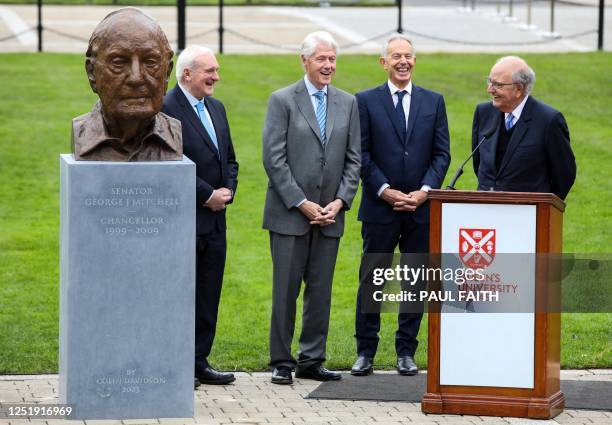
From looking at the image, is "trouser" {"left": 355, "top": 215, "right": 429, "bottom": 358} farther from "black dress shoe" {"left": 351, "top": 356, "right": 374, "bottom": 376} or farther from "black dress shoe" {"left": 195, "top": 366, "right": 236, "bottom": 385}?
"black dress shoe" {"left": 195, "top": 366, "right": 236, "bottom": 385}

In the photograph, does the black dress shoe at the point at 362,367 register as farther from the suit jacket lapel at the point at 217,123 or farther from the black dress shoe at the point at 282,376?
the suit jacket lapel at the point at 217,123

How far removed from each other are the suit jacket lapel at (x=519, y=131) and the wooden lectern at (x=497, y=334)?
741mm

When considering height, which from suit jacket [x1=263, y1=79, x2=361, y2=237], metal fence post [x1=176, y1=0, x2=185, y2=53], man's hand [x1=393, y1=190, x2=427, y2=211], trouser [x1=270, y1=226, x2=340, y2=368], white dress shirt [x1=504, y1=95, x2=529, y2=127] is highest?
metal fence post [x1=176, y1=0, x2=185, y2=53]

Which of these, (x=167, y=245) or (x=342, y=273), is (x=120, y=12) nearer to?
(x=167, y=245)

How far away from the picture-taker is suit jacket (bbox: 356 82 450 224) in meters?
11.2

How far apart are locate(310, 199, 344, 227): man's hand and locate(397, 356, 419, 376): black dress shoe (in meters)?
1.27

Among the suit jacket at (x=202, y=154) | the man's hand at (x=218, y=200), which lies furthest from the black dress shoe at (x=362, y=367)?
the man's hand at (x=218, y=200)

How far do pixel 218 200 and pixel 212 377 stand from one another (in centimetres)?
133

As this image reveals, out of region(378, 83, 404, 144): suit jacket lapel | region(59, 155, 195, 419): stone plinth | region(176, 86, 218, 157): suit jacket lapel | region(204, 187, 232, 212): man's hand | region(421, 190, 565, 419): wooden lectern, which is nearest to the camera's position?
region(59, 155, 195, 419): stone plinth

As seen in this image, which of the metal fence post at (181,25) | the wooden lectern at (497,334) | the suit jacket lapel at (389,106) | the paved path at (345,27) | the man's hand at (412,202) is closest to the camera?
the wooden lectern at (497,334)

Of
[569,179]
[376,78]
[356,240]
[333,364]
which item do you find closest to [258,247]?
[356,240]

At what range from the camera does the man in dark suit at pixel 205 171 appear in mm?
10656

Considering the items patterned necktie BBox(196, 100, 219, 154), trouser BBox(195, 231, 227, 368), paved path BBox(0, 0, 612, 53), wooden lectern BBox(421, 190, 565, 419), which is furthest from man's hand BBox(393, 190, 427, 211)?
paved path BBox(0, 0, 612, 53)

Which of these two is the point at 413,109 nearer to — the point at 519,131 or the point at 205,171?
the point at 519,131
